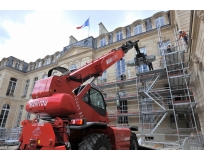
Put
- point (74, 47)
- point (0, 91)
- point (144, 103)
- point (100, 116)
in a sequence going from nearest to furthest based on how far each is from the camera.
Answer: point (100, 116) < point (144, 103) < point (74, 47) < point (0, 91)

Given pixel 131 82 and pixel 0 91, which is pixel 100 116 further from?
pixel 0 91

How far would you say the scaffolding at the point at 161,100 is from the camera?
8.96 m

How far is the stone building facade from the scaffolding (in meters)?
0.13

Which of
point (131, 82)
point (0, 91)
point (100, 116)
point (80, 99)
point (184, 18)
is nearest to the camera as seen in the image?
point (80, 99)

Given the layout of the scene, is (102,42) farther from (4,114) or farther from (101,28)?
(4,114)

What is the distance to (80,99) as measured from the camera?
4.27m

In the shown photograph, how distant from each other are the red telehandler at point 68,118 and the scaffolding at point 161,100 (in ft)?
17.1

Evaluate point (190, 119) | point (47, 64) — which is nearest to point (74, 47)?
point (47, 64)

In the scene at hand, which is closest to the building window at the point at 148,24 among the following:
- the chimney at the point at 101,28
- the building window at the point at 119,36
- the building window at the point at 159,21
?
the building window at the point at 159,21

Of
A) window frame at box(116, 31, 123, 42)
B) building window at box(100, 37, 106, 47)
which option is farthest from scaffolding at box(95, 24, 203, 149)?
building window at box(100, 37, 106, 47)

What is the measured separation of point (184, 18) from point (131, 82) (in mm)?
6073

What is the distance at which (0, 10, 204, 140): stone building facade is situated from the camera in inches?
325

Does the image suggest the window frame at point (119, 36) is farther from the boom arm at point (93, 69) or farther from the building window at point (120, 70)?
the boom arm at point (93, 69)

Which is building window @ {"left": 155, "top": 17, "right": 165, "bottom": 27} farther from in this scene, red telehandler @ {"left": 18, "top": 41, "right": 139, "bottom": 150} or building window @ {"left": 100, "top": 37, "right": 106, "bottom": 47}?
red telehandler @ {"left": 18, "top": 41, "right": 139, "bottom": 150}
